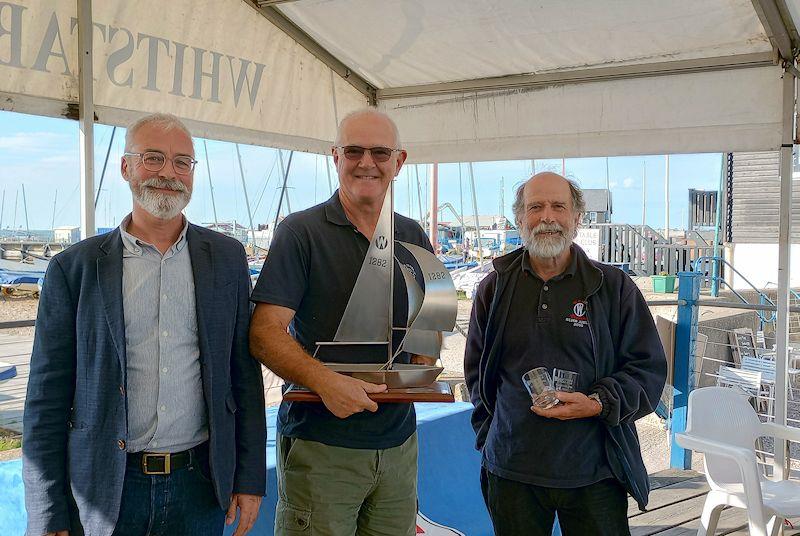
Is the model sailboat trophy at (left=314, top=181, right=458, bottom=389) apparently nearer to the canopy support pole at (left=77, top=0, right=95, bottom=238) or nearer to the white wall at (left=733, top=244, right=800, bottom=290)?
the canopy support pole at (left=77, top=0, right=95, bottom=238)

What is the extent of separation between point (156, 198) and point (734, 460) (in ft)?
10.4

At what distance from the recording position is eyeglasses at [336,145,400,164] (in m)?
1.91

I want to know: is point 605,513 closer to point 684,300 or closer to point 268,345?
point 268,345

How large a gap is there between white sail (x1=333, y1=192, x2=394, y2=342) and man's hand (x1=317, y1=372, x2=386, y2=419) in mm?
239

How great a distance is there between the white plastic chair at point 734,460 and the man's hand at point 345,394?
7.63 ft

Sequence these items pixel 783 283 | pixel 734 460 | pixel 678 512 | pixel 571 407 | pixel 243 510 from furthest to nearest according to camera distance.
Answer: pixel 678 512, pixel 783 283, pixel 734 460, pixel 571 407, pixel 243 510

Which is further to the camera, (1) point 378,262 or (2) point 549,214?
(2) point 549,214

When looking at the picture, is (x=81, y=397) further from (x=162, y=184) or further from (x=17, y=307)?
(x=17, y=307)

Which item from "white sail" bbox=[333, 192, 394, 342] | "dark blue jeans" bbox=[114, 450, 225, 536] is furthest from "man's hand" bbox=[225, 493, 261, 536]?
"white sail" bbox=[333, 192, 394, 342]

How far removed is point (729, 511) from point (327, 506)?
3.69 meters

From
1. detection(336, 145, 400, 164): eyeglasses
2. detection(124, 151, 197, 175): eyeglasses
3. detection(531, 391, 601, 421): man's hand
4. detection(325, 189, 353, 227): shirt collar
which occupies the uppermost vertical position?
detection(336, 145, 400, 164): eyeglasses

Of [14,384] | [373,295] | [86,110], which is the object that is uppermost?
[86,110]

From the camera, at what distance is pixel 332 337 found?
1.94m

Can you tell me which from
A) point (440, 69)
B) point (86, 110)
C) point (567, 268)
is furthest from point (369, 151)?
point (440, 69)
